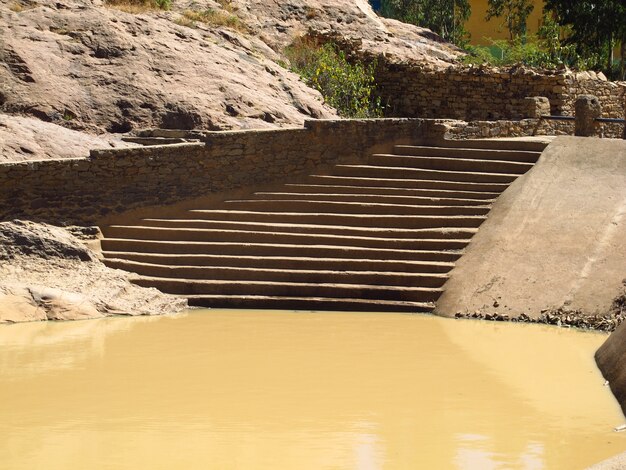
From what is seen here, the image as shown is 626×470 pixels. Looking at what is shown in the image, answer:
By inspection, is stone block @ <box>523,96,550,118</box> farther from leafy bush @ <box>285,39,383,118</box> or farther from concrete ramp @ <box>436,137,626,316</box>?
concrete ramp @ <box>436,137,626,316</box>

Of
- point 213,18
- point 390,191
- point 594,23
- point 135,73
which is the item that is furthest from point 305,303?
point 594,23

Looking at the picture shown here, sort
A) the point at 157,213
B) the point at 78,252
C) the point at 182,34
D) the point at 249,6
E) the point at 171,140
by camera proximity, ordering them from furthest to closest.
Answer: the point at 249,6
the point at 182,34
the point at 171,140
the point at 157,213
the point at 78,252

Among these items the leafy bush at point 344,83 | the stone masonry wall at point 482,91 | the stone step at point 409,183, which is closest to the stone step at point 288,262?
the stone step at point 409,183

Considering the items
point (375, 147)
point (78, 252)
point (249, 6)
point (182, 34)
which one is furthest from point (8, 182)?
point (249, 6)

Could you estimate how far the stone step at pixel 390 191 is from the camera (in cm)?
1736

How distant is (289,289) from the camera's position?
1559 centimetres

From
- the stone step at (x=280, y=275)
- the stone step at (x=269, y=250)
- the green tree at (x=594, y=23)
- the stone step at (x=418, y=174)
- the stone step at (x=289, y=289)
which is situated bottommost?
the stone step at (x=289, y=289)

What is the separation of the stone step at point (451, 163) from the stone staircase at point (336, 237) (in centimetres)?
2

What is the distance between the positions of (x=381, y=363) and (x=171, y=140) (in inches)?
298

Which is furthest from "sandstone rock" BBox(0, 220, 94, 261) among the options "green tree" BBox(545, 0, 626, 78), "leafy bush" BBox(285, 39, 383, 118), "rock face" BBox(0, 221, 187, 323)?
"green tree" BBox(545, 0, 626, 78)

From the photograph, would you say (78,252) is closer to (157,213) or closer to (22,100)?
(157,213)

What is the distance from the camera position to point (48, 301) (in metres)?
14.5

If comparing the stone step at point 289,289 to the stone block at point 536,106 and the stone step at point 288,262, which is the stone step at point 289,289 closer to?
the stone step at point 288,262

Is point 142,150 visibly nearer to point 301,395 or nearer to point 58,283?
point 58,283
